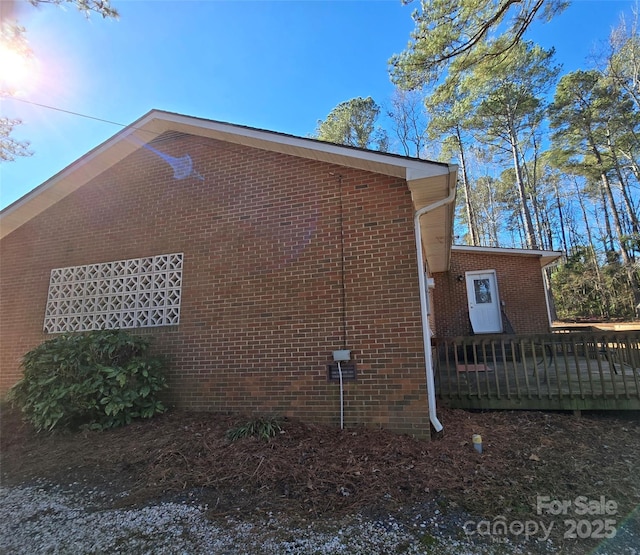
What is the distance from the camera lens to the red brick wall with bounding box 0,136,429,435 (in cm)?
460

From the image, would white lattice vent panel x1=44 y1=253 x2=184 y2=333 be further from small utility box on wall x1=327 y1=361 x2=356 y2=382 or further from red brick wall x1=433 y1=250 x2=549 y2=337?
red brick wall x1=433 y1=250 x2=549 y2=337

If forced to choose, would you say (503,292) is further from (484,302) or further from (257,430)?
(257,430)

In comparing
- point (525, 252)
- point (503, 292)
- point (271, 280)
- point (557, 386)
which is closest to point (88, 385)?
point (271, 280)

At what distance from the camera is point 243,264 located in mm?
5504

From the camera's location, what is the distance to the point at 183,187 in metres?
6.32

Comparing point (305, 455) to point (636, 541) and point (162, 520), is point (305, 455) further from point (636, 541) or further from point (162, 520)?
point (636, 541)

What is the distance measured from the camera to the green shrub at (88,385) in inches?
186

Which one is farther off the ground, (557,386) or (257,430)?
(557,386)

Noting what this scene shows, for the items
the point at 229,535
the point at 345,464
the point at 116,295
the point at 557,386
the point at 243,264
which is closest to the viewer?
the point at 229,535

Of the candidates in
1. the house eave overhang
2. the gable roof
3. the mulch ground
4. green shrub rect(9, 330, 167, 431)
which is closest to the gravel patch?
the mulch ground

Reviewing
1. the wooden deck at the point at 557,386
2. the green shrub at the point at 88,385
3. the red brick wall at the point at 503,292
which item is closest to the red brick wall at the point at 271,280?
the green shrub at the point at 88,385

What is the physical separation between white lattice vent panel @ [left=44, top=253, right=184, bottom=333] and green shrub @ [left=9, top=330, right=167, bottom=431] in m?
0.76

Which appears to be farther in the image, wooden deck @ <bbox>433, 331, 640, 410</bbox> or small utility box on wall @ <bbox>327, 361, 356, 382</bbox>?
wooden deck @ <bbox>433, 331, 640, 410</bbox>

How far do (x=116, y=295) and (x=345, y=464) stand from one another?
16.0ft
